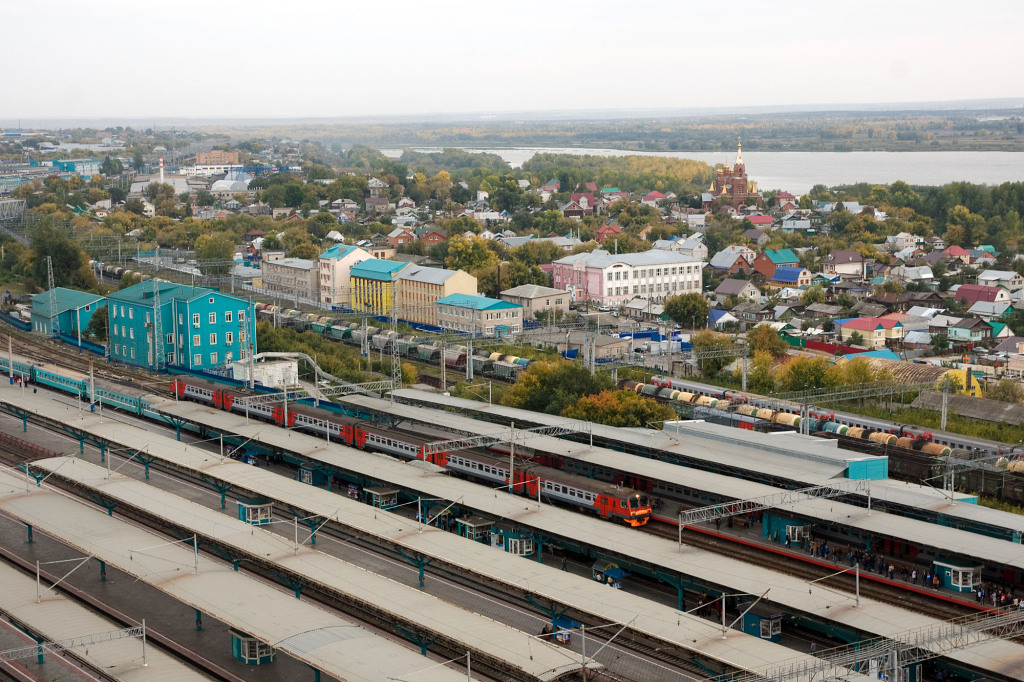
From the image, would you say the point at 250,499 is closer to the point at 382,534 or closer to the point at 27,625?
the point at 382,534

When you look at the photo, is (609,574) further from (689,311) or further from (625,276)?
(625,276)

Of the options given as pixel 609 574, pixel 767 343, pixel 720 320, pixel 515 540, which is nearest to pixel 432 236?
pixel 720 320

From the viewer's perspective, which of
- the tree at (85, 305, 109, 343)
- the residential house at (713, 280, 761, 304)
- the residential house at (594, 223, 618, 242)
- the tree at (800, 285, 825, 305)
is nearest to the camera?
the tree at (85, 305, 109, 343)

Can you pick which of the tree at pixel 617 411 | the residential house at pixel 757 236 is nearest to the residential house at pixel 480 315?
the tree at pixel 617 411

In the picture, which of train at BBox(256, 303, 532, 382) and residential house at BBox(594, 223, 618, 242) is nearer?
train at BBox(256, 303, 532, 382)

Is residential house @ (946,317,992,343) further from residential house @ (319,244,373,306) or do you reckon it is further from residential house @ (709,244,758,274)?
residential house @ (319,244,373,306)

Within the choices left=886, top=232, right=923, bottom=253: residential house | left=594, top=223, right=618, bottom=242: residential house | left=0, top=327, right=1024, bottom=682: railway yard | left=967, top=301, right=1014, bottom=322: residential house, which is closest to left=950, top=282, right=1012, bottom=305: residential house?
left=967, top=301, right=1014, bottom=322: residential house

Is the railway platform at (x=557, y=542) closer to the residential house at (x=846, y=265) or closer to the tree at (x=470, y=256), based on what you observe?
the tree at (x=470, y=256)
